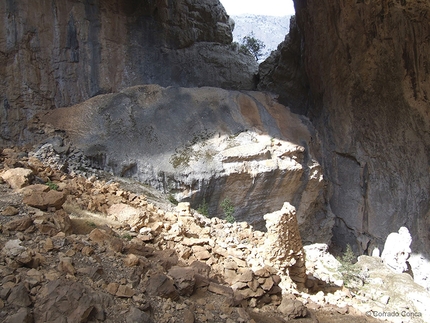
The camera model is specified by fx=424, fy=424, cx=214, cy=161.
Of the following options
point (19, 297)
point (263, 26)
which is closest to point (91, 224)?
point (19, 297)

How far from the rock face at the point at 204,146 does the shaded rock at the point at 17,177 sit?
3.01 meters

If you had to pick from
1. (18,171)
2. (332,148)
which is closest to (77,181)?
(18,171)

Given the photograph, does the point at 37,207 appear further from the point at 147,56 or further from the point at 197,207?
the point at 147,56

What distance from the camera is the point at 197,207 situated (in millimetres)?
9352

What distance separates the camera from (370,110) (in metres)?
11.6

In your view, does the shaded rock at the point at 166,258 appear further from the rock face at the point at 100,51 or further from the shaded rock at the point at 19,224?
the rock face at the point at 100,51

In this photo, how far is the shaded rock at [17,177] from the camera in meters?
5.41

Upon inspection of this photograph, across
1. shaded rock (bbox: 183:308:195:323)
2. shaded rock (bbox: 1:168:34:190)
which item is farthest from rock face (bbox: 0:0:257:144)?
shaded rock (bbox: 183:308:195:323)

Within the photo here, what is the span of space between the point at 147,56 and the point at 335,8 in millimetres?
5467

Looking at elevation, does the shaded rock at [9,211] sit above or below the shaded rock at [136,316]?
above

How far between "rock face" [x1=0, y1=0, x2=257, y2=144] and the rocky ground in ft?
10.9

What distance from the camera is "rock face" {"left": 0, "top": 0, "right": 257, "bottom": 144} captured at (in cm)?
1021

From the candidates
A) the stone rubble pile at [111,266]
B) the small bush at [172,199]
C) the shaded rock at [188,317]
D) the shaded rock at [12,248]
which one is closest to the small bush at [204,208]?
the small bush at [172,199]

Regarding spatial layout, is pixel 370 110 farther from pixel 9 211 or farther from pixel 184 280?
pixel 9 211
